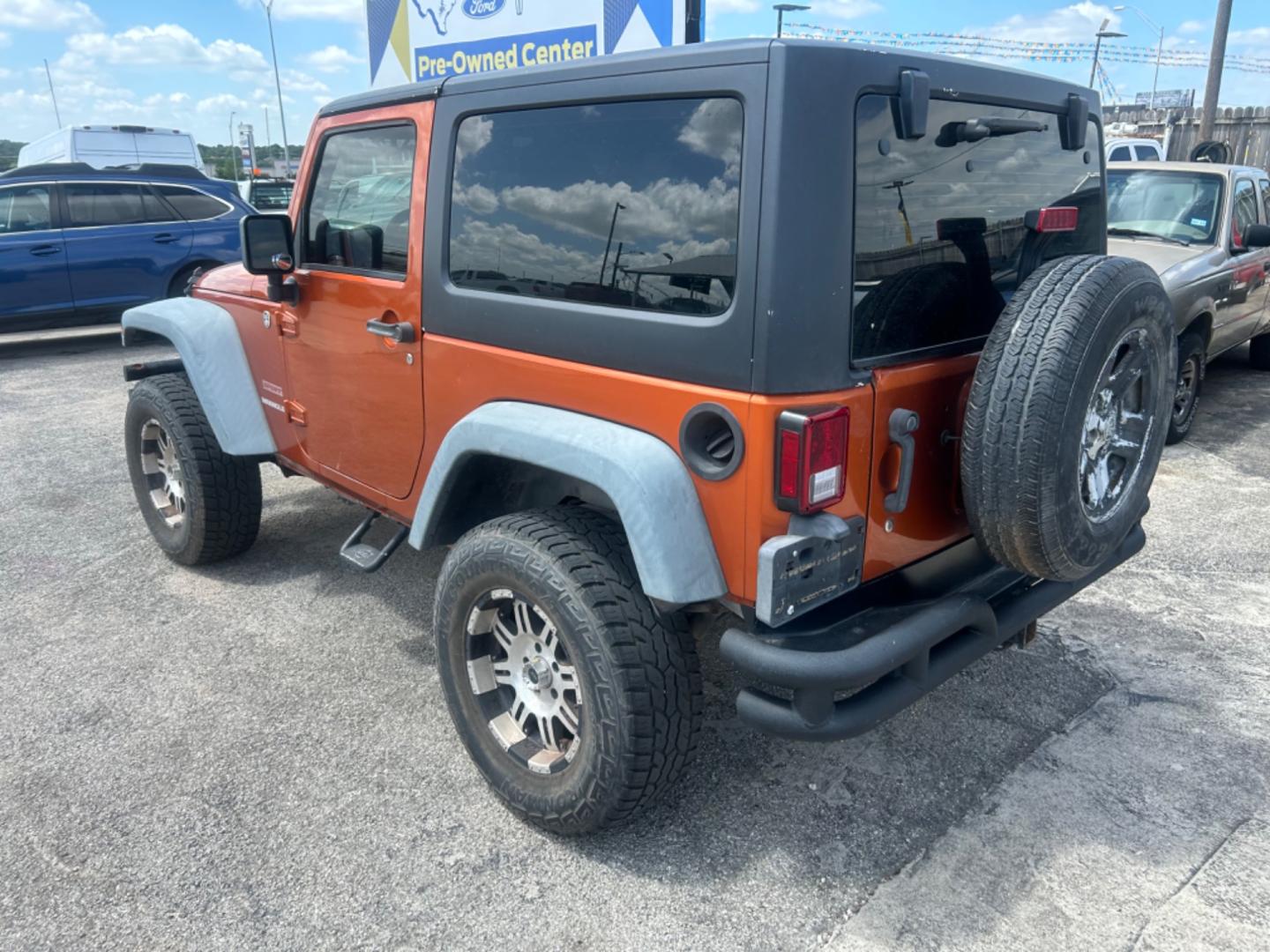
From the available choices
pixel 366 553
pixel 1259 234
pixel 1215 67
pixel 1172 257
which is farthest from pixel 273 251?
pixel 1215 67

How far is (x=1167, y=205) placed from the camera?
21.7ft

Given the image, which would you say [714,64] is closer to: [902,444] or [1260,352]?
[902,444]

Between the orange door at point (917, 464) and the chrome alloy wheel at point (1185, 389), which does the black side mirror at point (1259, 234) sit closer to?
the chrome alloy wheel at point (1185, 389)

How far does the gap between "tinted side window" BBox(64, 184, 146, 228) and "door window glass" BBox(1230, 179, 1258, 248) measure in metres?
10.4

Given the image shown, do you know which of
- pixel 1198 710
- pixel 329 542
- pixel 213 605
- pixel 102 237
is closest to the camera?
pixel 1198 710

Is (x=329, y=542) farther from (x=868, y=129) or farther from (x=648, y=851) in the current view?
(x=868, y=129)

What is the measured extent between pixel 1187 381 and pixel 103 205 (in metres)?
10.4

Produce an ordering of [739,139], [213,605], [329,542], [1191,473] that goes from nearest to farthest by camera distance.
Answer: [739,139] → [213,605] → [329,542] → [1191,473]

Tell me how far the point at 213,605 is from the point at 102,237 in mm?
7958

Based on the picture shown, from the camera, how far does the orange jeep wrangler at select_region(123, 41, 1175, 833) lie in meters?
2.09

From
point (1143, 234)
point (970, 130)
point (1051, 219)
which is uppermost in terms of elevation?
point (970, 130)

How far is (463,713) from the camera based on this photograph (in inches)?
108

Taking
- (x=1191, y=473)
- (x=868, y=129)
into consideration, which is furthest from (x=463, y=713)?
(x=1191, y=473)

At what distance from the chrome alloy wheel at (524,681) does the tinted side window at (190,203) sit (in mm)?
9891
